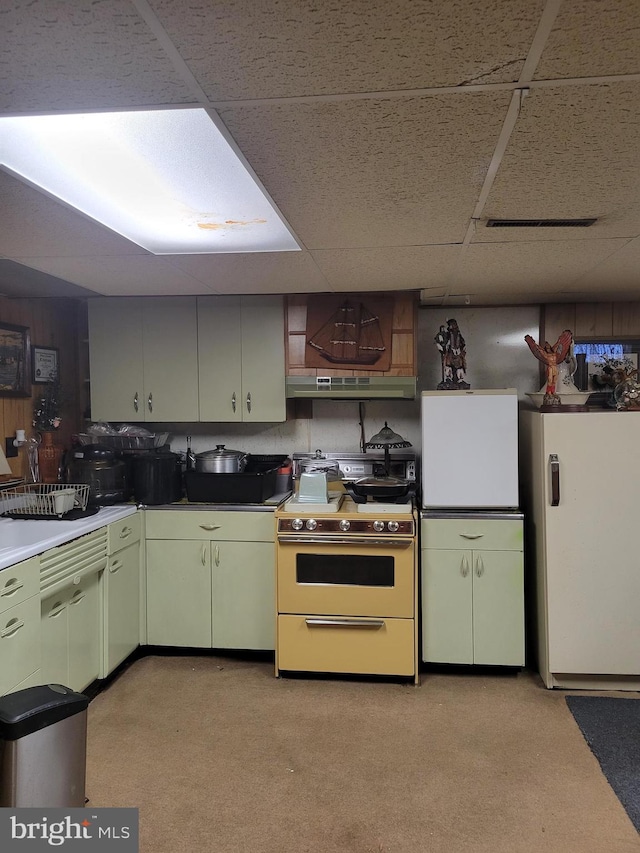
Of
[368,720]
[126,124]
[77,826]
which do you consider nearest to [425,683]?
[368,720]

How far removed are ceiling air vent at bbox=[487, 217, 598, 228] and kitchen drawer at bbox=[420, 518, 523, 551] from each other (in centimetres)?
160

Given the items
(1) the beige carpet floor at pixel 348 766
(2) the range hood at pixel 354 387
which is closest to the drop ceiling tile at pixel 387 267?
(2) the range hood at pixel 354 387

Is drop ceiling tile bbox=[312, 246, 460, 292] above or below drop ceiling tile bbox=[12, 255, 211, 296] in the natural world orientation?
below

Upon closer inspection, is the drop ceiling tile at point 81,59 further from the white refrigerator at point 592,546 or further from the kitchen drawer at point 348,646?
the kitchen drawer at point 348,646

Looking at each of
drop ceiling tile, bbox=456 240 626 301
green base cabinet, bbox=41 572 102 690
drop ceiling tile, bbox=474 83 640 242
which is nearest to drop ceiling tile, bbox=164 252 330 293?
drop ceiling tile, bbox=456 240 626 301

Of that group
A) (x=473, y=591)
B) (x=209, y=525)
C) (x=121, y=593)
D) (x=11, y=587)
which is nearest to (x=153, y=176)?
(x=11, y=587)

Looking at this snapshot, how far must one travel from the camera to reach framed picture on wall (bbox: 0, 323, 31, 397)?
10.7 feet

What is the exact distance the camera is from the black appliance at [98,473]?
135 inches

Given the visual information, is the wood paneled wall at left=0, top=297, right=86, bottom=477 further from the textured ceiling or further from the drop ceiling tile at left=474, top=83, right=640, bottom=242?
the drop ceiling tile at left=474, top=83, right=640, bottom=242

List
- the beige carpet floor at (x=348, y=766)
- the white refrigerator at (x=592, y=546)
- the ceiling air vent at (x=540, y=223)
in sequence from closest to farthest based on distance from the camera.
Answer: the beige carpet floor at (x=348, y=766)
the ceiling air vent at (x=540, y=223)
the white refrigerator at (x=592, y=546)

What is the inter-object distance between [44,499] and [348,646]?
68.9 inches

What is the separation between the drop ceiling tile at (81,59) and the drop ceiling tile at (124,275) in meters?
1.37

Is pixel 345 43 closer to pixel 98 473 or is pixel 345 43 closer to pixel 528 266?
pixel 528 266

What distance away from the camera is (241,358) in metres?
3.72
